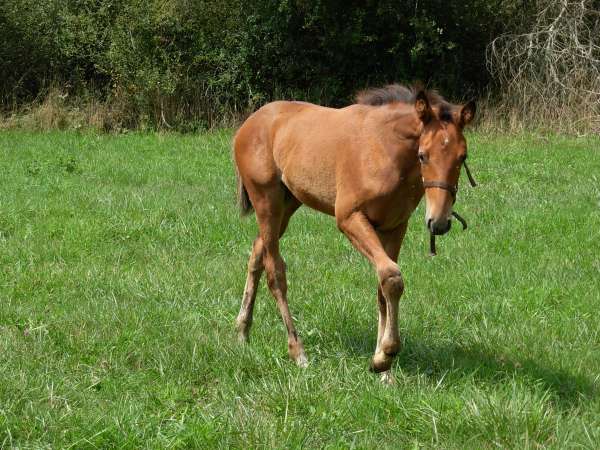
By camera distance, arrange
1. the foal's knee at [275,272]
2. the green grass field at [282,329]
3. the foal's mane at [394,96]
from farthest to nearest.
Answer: the foal's knee at [275,272]
the foal's mane at [394,96]
the green grass field at [282,329]

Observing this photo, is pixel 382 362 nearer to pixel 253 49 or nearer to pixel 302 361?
pixel 302 361

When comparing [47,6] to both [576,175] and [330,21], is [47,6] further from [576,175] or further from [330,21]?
[576,175]

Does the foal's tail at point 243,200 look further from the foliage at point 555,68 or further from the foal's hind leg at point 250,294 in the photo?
the foliage at point 555,68

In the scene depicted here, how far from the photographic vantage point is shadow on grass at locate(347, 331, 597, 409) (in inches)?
185

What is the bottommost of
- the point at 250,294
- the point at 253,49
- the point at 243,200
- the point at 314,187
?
the point at 253,49

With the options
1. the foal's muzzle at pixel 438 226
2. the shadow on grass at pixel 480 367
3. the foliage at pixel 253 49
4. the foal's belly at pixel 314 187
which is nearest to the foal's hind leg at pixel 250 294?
the foal's belly at pixel 314 187

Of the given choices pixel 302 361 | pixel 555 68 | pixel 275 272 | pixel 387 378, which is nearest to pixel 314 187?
pixel 275 272

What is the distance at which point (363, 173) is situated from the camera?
16.8 feet

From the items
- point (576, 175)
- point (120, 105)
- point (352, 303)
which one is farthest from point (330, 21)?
point (352, 303)

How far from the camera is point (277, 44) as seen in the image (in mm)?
20688

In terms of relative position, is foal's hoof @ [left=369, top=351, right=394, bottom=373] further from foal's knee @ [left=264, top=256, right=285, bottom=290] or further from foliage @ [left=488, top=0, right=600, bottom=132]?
foliage @ [left=488, top=0, right=600, bottom=132]

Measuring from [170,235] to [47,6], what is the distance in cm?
1475

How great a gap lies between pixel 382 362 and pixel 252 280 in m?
1.65

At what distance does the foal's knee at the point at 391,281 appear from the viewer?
4.72m
